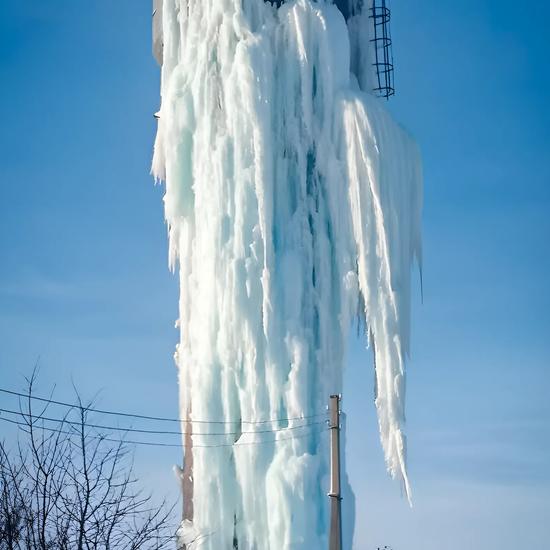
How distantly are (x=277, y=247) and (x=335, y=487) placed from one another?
23.8ft

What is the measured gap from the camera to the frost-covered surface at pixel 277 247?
61.7 ft

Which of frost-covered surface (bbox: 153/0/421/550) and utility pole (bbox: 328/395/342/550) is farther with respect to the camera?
frost-covered surface (bbox: 153/0/421/550)

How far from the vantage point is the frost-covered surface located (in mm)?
18812

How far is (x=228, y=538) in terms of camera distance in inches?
739

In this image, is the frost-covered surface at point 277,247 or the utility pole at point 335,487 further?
the frost-covered surface at point 277,247

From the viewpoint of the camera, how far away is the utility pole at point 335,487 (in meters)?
13.1

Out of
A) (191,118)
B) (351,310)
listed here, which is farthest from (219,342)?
(191,118)

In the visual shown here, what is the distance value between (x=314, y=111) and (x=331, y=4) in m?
2.18

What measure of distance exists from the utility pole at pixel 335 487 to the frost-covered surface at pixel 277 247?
4.96 metres

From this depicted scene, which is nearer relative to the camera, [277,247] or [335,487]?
[335,487]

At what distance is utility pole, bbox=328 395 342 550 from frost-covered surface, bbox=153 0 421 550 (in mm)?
4958

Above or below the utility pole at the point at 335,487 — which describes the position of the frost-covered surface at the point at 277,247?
above

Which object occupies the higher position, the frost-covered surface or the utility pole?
the frost-covered surface

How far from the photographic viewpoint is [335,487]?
13.3 m
